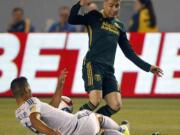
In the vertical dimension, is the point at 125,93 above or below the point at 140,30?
below

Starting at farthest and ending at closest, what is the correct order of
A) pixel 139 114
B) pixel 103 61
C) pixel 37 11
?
pixel 37 11, pixel 139 114, pixel 103 61

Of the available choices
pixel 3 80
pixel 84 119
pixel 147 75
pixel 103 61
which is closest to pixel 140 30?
pixel 147 75

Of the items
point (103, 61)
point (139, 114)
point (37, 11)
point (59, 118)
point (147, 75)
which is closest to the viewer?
point (59, 118)

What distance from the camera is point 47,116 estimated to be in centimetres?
1154

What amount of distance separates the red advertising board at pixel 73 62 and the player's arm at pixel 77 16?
22.4ft

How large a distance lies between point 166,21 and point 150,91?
33.5 ft

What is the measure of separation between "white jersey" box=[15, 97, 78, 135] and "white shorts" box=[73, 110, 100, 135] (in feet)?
0.19

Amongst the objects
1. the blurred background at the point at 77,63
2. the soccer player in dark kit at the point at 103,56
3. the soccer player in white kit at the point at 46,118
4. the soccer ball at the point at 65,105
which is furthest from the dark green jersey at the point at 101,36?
the blurred background at the point at 77,63

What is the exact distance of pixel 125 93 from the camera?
20.4 meters

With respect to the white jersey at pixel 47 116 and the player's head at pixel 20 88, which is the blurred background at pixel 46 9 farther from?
the player's head at pixel 20 88

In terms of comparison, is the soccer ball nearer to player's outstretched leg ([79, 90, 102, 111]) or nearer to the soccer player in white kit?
player's outstretched leg ([79, 90, 102, 111])

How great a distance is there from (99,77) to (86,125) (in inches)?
70.1

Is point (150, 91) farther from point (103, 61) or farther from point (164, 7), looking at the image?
point (164, 7)

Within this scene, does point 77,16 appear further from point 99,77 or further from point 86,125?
point 86,125
